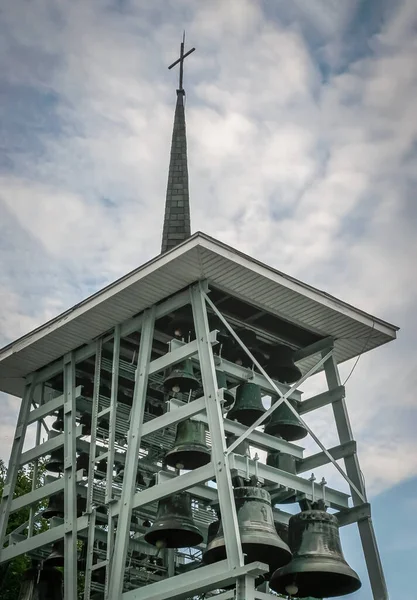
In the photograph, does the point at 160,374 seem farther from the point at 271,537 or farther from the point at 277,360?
the point at 271,537

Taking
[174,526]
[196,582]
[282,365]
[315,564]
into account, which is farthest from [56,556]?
[315,564]

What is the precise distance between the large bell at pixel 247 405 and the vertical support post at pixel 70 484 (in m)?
3.15

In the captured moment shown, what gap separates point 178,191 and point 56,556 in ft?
27.7

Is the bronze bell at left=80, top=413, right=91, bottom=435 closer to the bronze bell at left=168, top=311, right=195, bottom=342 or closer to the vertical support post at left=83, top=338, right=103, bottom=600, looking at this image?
the vertical support post at left=83, top=338, right=103, bottom=600

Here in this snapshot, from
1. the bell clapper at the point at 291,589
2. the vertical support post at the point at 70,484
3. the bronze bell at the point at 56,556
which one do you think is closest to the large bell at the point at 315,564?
the bell clapper at the point at 291,589

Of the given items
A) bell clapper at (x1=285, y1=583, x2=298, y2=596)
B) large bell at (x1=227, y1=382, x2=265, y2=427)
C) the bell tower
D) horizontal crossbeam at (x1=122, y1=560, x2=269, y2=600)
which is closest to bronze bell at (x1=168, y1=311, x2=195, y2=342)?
the bell tower

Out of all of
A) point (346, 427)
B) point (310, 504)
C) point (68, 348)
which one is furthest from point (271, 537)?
point (68, 348)

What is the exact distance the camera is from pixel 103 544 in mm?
18469

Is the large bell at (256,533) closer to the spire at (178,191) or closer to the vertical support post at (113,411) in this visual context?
the vertical support post at (113,411)

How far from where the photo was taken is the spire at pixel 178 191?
21023 millimetres

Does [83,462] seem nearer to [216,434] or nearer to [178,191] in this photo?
[216,434]

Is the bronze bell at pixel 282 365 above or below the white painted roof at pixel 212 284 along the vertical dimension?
below

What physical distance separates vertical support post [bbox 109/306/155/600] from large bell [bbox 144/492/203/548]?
46 centimetres

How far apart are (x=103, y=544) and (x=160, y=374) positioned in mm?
3401
